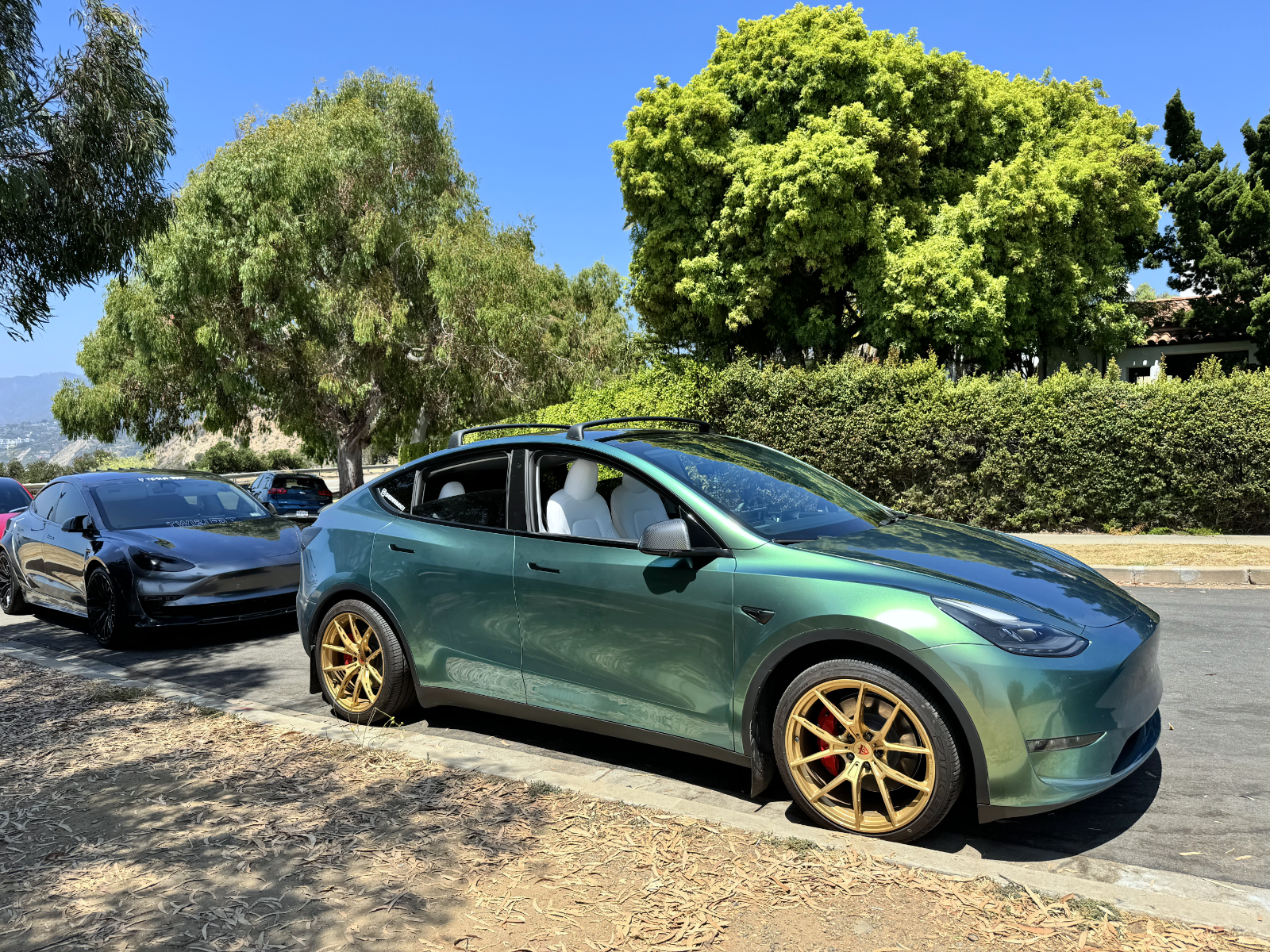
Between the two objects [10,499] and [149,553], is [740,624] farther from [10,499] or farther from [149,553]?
[10,499]

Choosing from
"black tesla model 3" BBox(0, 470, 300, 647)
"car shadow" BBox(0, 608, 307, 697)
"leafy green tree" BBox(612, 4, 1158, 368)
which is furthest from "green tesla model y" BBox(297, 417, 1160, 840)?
"leafy green tree" BBox(612, 4, 1158, 368)

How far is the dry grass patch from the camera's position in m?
10.7

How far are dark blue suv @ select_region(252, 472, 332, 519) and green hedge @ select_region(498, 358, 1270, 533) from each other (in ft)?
35.1

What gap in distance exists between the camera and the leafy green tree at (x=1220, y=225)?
25969mm

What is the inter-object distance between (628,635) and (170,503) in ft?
22.1

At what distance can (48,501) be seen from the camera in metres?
9.61

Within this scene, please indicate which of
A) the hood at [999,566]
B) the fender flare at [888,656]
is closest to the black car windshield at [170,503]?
the fender flare at [888,656]

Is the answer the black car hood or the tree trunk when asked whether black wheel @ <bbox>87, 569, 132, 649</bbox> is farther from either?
the tree trunk

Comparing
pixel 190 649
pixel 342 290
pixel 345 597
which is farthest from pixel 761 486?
pixel 342 290

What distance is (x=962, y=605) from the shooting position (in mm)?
3553

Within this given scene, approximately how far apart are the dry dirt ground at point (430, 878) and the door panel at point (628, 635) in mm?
478

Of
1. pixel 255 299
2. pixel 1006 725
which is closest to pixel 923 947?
pixel 1006 725

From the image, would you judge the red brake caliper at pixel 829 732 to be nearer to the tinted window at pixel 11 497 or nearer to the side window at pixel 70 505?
the side window at pixel 70 505

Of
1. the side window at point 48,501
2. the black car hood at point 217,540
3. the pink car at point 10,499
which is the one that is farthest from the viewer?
the pink car at point 10,499
